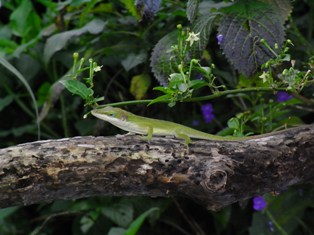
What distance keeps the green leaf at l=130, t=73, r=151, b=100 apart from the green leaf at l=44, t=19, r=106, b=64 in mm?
239

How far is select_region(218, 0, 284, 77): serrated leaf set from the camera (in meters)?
1.88

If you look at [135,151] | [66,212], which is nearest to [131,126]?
[135,151]

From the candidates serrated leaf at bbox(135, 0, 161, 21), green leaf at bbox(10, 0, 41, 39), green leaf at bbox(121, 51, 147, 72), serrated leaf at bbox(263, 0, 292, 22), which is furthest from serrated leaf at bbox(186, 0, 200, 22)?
green leaf at bbox(10, 0, 41, 39)

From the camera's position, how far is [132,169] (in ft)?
5.35

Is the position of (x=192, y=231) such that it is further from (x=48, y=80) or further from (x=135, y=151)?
(x=135, y=151)

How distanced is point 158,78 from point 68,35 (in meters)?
0.61

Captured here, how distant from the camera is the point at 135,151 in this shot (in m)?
1.65

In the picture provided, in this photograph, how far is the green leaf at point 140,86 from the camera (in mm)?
2430

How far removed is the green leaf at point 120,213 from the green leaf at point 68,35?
0.65m

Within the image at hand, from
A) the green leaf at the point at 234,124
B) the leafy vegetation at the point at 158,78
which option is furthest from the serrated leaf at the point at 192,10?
the green leaf at the point at 234,124

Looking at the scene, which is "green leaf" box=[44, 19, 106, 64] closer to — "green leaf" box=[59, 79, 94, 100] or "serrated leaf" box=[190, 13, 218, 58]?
"serrated leaf" box=[190, 13, 218, 58]

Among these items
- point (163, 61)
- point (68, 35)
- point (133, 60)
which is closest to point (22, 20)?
point (68, 35)

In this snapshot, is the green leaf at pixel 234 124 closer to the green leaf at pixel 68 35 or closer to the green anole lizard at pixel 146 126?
the green anole lizard at pixel 146 126

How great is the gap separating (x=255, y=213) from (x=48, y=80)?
3.87ft
